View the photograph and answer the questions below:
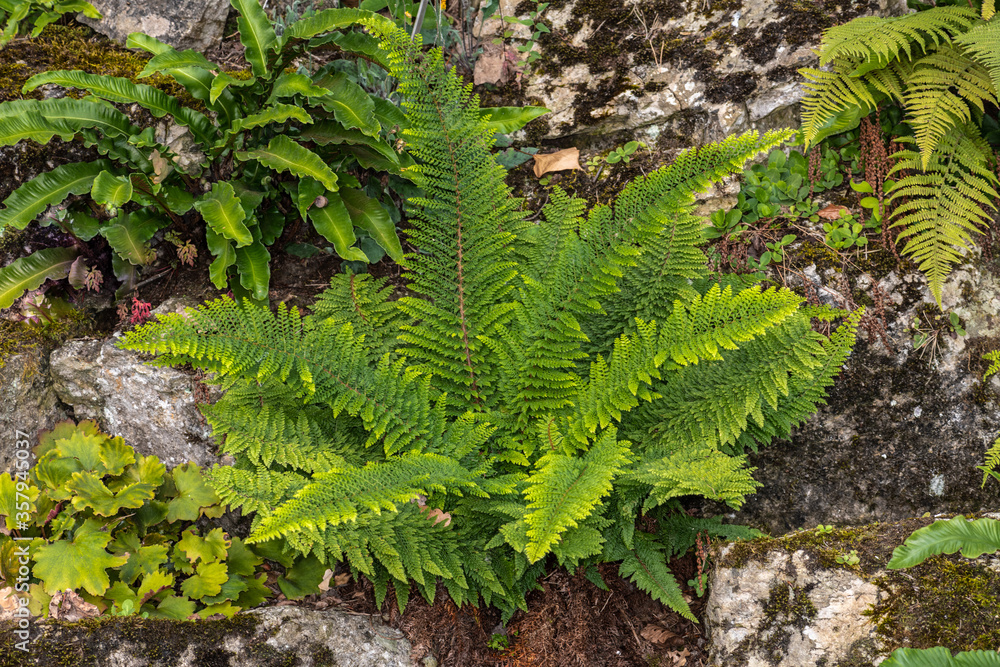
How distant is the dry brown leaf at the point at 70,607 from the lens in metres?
2.64

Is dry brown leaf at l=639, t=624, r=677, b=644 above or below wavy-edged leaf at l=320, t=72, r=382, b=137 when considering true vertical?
below

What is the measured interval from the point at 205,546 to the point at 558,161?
2.67 meters

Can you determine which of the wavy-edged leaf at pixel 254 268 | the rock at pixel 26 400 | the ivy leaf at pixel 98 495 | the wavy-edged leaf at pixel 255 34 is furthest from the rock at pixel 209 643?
the wavy-edged leaf at pixel 255 34

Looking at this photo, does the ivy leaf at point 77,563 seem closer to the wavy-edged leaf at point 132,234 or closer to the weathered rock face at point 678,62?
the wavy-edged leaf at point 132,234

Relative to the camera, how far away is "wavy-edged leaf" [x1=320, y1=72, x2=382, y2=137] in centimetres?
310

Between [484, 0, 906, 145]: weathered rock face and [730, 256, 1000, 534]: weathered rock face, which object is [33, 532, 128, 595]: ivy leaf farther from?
[484, 0, 906, 145]: weathered rock face

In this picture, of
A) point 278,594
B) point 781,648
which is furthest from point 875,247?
point 278,594

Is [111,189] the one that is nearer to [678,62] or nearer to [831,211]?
[678,62]

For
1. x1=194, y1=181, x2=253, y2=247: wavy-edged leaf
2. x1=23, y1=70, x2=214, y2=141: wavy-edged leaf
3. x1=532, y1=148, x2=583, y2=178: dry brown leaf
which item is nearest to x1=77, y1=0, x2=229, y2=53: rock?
x1=23, y1=70, x2=214, y2=141: wavy-edged leaf

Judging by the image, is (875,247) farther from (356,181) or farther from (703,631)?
(356,181)

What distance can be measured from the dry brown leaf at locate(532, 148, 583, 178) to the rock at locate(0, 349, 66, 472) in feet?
9.27

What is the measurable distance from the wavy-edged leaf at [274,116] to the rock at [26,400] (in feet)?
5.21

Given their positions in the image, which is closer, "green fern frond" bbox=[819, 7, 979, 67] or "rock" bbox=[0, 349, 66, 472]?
"green fern frond" bbox=[819, 7, 979, 67]

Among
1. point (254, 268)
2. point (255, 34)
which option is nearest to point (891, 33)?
point (255, 34)
